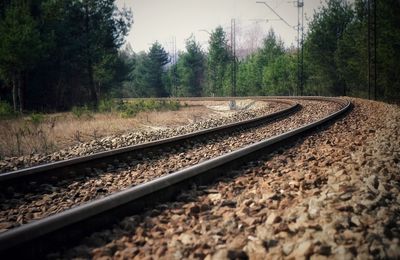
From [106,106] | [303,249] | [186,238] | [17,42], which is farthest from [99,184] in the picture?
[17,42]

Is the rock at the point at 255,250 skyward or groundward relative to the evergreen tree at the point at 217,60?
groundward

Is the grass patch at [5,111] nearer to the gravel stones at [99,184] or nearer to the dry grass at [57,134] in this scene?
the dry grass at [57,134]

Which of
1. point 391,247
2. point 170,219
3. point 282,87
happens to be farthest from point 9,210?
point 282,87

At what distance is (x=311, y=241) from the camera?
232 cm

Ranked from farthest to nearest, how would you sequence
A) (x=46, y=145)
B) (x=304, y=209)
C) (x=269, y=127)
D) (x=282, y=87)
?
1. (x=282, y=87)
2. (x=269, y=127)
3. (x=46, y=145)
4. (x=304, y=209)

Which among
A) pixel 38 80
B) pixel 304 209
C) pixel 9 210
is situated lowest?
pixel 9 210

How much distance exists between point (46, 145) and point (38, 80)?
2233 centimetres

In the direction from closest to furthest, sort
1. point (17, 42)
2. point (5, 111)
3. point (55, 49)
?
point (5, 111) → point (17, 42) → point (55, 49)

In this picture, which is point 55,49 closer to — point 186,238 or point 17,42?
point 17,42

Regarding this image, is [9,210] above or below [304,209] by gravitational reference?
below

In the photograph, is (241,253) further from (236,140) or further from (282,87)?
(282,87)

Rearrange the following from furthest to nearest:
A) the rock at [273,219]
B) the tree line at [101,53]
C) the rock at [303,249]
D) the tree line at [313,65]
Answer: the tree line at [313,65]
the tree line at [101,53]
the rock at [273,219]
the rock at [303,249]

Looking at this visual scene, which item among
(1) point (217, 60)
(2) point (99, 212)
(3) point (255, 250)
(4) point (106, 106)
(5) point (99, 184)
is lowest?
(5) point (99, 184)

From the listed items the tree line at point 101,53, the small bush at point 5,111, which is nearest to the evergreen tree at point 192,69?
the tree line at point 101,53
